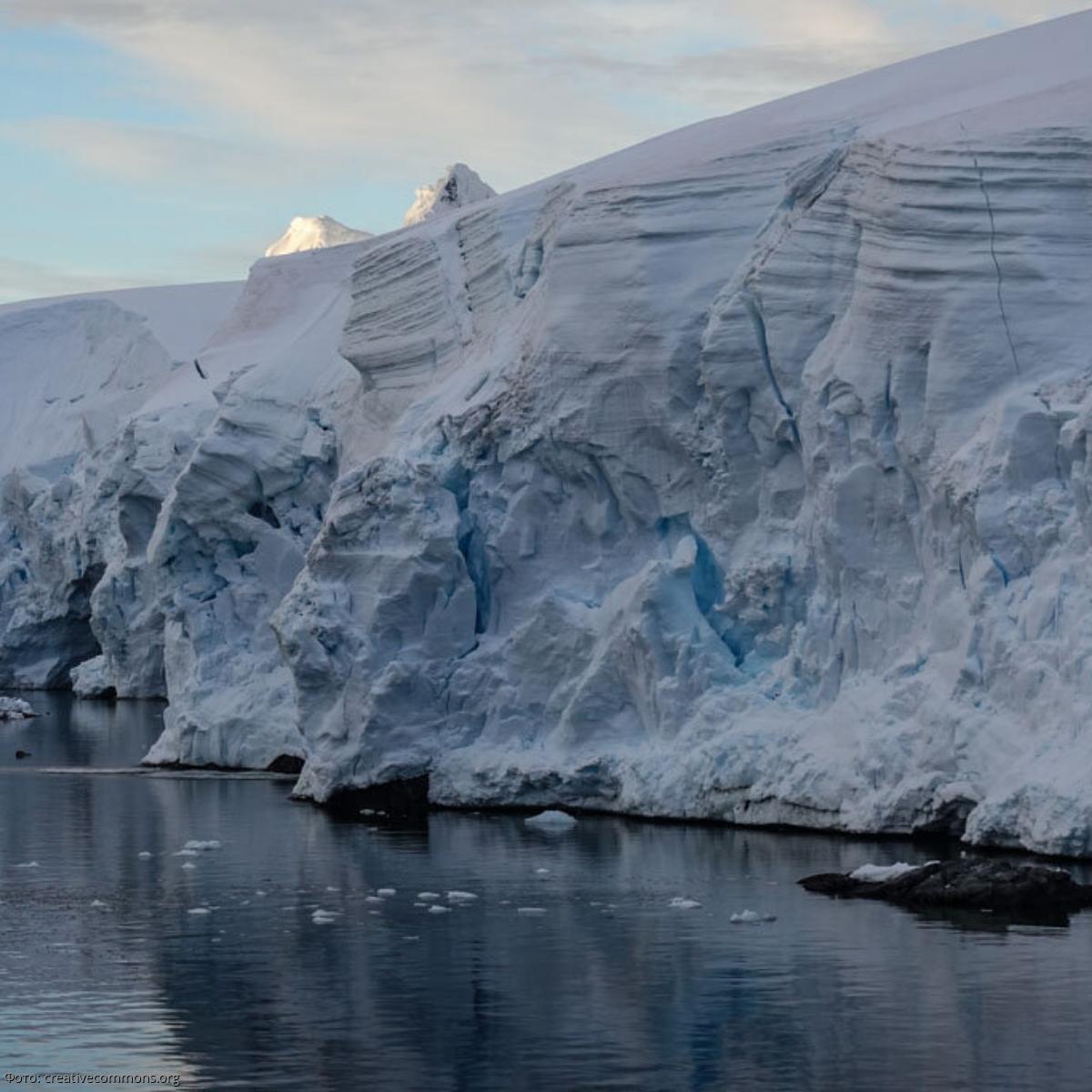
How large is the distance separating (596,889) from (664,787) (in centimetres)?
506

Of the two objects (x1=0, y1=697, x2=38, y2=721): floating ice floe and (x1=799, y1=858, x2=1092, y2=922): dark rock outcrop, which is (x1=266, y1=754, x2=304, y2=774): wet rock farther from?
(x1=799, y1=858, x2=1092, y2=922): dark rock outcrop

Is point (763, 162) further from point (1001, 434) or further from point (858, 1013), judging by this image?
point (858, 1013)

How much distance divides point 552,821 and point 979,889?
784 centimetres

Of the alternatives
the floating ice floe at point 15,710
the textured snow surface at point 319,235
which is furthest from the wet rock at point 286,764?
the textured snow surface at point 319,235

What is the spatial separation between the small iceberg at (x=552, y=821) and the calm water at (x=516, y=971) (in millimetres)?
304

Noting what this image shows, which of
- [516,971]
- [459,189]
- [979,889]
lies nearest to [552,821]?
[979,889]

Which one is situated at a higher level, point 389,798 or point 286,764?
point 286,764

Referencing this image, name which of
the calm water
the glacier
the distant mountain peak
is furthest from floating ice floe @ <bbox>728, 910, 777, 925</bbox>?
the distant mountain peak

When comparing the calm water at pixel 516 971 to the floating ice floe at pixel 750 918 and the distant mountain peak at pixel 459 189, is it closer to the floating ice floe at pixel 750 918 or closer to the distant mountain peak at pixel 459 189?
the floating ice floe at pixel 750 918

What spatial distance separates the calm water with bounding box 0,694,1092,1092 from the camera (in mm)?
13953

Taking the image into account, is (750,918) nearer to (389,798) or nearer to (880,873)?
(880,873)

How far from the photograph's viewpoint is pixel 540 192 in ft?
114

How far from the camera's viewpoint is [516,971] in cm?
1716

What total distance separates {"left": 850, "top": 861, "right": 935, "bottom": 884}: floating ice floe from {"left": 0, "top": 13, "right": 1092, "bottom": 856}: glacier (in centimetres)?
158
